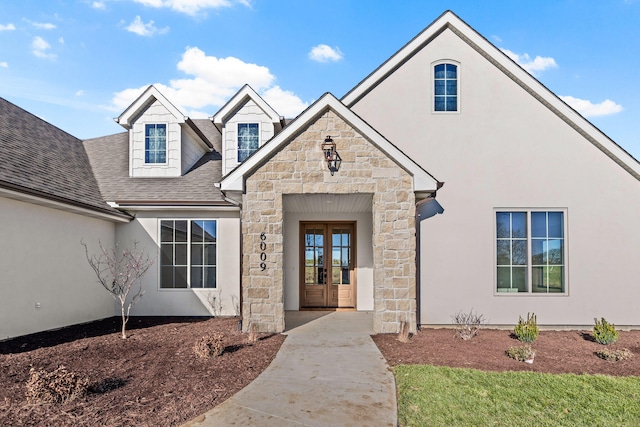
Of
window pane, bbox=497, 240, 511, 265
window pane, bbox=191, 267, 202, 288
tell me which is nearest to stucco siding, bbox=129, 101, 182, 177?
window pane, bbox=191, 267, 202, 288

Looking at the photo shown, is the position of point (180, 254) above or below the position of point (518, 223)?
below

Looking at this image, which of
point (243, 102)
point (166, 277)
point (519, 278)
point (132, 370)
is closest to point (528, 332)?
point (519, 278)

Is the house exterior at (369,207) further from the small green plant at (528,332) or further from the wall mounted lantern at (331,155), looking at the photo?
the small green plant at (528,332)

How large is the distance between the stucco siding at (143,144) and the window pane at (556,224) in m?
10.1

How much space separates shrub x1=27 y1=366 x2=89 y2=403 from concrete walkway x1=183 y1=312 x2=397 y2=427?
67.9 inches

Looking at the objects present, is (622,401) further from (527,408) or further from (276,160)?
(276,160)

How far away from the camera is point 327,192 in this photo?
A: 320 inches

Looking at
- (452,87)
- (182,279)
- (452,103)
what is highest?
(452,87)

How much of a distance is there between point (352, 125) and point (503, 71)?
165 inches

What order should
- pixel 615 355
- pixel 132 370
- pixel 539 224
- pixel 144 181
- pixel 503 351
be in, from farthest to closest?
pixel 144 181 < pixel 539 224 < pixel 503 351 < pixel 615 355 < pixel 132 370

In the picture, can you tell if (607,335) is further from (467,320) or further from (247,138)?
(247,138)

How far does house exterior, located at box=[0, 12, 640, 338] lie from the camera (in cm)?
804

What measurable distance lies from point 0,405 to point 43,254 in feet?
14.8

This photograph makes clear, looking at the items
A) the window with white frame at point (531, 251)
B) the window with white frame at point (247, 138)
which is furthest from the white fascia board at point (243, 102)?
the window with white frame at point (531, 251)
